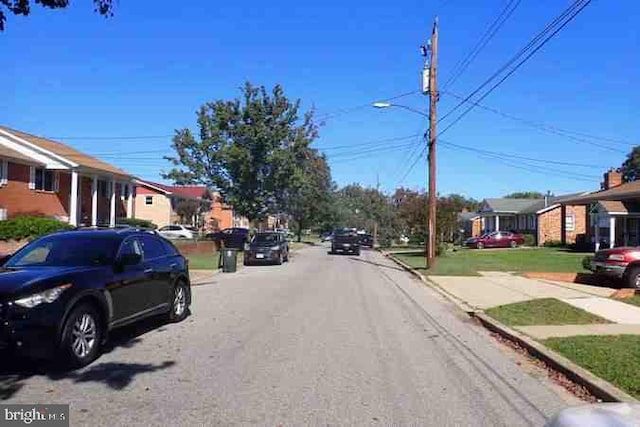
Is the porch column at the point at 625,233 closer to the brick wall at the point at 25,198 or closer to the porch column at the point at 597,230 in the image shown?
the porch column at the point at 597,230

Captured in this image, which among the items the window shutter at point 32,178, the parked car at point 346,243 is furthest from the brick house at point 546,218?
the window shutter at point 32,178

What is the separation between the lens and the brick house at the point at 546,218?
172 ft

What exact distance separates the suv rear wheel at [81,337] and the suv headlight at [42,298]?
308 mm

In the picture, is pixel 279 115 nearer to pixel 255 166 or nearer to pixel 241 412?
pixel 255 166

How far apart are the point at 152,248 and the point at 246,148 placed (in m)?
28.2

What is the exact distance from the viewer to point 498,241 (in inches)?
2064

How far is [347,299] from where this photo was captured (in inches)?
639

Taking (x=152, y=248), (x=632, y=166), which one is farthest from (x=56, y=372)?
(x=632, y=166)

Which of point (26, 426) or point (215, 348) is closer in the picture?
point (26, 426)

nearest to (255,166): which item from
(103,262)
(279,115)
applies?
(279,115)

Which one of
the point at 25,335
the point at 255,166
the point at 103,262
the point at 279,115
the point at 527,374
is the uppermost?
the point at 279,115

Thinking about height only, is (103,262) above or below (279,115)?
below

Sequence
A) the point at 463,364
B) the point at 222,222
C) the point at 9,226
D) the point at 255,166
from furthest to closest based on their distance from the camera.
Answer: the point at 222,222 → the point at 255,166 → the point at 9,226 → the point at 463,364

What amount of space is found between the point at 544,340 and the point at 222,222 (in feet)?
276
